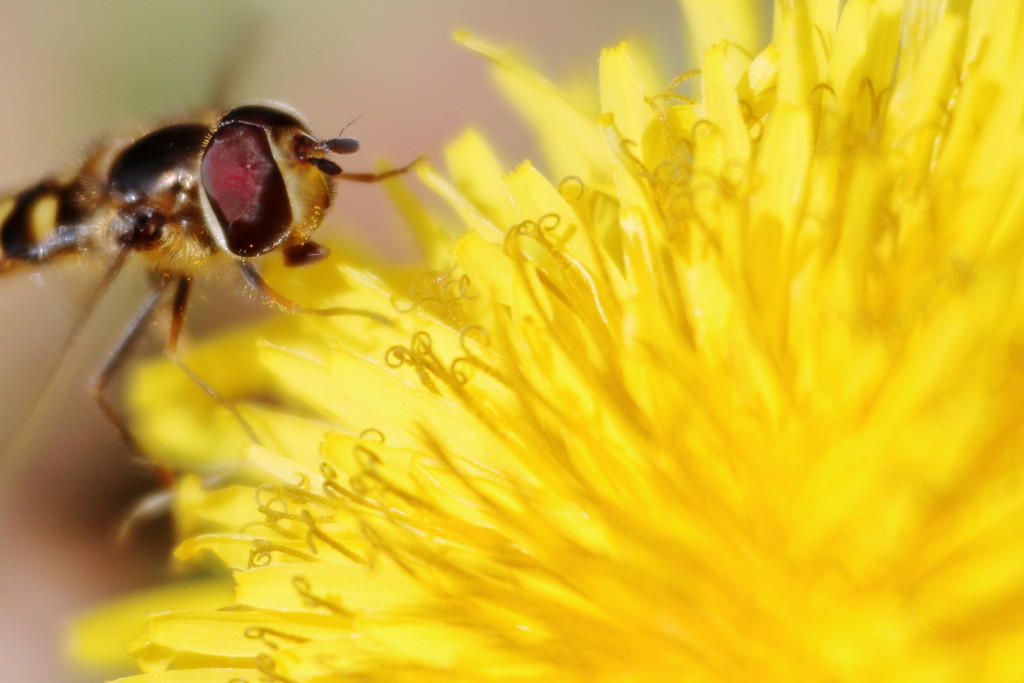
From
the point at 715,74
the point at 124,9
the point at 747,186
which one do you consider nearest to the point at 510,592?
the point at 747,186

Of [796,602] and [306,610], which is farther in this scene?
[306,610]

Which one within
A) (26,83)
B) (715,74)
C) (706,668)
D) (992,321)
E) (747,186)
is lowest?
(706,668)

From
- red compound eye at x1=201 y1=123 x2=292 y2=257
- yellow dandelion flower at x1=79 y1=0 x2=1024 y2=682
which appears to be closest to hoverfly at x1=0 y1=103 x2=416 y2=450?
red compound eye at x1=201 y1=123 x2=292 y2=257

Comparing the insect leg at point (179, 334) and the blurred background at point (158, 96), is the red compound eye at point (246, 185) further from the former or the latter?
the blurred background at point (158, 96)

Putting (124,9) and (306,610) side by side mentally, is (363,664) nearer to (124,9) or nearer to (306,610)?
(306,610)

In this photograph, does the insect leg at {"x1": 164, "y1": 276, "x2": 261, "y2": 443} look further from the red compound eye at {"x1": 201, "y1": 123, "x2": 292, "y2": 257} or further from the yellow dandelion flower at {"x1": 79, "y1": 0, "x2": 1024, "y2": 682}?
the red compound eye at {"x1": 201, "y1": 123, "x2": 292, "y2": 257}

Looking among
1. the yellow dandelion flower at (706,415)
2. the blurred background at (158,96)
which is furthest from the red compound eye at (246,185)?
the blurred background at (158,96)

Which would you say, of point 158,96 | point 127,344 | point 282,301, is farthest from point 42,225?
point 158,96
